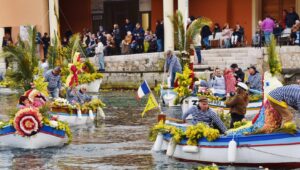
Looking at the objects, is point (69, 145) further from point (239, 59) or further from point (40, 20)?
point (40, 20)

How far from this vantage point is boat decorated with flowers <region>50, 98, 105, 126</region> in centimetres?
2809

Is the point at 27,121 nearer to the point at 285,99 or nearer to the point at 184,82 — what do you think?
the point at 285,99

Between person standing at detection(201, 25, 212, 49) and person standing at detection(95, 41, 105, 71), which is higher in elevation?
person standing at detection(201, 25, 212, 49)

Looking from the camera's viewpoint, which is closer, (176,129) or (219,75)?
(176,129)

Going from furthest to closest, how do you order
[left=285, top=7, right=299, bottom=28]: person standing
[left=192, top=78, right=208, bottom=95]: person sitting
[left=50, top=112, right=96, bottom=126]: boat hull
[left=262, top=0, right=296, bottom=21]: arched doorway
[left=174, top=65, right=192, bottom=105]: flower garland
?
[left=262, top=0, right=296, bottom=21]: arched doorway, [left=285, top=7, right=299, bottom=28]: person standing, [left=192, top=78, right=208, bottom=95]: person sitting, [left=174, top=65, right=192, bottom=105]: flower garland, [left=50, top=112, right=96, bottom=126]: boat hull

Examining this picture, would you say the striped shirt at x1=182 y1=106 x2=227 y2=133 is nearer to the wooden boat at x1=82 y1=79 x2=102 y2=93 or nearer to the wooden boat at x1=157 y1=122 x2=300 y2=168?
the wooden boat at x1=157 y1=122 x2=300 y2=168

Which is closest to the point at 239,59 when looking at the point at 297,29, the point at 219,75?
the point at 297,29

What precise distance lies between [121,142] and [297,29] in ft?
56.2

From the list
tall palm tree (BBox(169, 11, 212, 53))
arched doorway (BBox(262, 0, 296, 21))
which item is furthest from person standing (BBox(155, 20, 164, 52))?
tall palm tree (BBox(169, 11, 212, 53))

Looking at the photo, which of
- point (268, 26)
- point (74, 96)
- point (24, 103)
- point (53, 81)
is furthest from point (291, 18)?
point (24, 103)

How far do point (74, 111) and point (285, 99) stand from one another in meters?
11.2

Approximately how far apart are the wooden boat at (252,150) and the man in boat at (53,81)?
36.0 ft

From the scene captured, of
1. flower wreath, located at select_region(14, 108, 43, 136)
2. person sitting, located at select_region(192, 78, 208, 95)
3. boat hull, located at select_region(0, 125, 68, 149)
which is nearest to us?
flower wreath, located at select_region(14, 108, 43, 136)

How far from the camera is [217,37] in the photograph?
1735 inches
